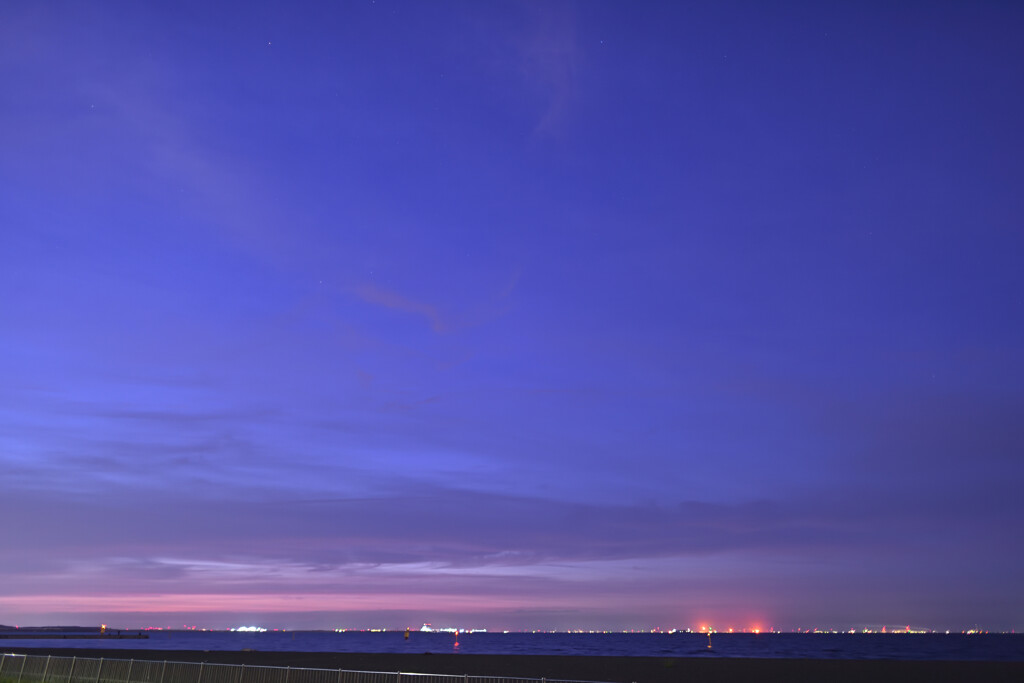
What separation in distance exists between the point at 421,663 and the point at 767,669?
92.4 ft

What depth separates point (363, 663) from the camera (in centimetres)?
6297

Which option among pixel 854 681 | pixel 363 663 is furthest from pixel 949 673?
pixel 363 663

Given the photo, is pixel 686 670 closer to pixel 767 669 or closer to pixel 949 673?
pixel 767 669

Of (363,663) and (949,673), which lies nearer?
(949,673)

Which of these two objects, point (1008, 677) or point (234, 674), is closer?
point (234, 674)

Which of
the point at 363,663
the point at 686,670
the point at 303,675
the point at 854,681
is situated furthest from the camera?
→ the point at 363,663

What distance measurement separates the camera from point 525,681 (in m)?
25.7

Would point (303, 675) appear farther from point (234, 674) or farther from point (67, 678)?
point (67, 678)

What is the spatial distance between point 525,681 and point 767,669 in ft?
128

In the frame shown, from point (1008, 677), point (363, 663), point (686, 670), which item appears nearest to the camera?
point (1008, 677)

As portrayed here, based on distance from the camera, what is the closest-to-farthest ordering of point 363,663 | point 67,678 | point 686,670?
point 67,678 → point 686,670 → point 363,663

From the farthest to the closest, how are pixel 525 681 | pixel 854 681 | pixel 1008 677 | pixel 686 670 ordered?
1. pixel 686 670
2. pixel 1008 677
3. pixel 854 681
4. pixel 525 681

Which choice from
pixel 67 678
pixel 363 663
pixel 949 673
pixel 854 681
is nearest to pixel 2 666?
pixel 67 678

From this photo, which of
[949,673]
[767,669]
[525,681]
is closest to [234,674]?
[525,681]
